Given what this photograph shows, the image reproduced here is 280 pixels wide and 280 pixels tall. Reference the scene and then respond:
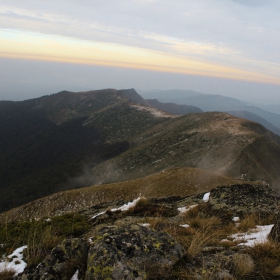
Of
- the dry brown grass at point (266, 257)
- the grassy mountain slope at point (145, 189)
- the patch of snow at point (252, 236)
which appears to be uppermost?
the dry brown grass at point (266, 257)

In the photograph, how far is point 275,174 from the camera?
46750 mm

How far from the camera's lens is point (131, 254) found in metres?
4.12

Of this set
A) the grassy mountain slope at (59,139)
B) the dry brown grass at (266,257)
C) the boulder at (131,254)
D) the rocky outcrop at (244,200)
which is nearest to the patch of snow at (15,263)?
the boulder at (131,254)

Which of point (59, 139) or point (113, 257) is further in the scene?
point (59, 139)

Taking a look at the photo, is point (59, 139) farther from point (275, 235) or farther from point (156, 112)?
point (275, 235)

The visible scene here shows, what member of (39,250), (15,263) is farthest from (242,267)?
(15,263)

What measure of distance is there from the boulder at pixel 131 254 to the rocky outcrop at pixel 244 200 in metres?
5.93

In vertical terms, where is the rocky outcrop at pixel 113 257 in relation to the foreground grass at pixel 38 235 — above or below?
above

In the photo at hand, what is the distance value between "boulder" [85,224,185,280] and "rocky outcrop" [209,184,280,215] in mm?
5932

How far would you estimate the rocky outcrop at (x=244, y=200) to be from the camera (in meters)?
9.38

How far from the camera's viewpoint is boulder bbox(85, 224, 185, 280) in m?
3.72

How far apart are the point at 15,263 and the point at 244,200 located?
9.52 metres

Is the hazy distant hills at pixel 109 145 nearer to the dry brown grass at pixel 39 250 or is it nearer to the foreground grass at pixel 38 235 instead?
the foreground grass at pixel 38 235

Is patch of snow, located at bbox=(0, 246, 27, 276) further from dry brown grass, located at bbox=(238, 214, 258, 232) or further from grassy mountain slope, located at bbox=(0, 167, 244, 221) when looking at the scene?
grassy mountain slope, located at bbox=(0, 167, 244, 221)
